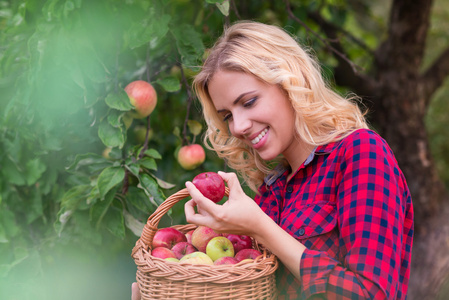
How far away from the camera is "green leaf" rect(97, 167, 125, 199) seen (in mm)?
1496

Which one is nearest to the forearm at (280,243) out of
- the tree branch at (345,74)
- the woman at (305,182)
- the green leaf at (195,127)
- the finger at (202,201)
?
the woman at (305,182)

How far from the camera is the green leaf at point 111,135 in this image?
1.54 m

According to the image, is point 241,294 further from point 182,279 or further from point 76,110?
point 76,110

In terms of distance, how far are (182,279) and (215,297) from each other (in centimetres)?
8

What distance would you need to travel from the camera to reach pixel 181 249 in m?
1.18

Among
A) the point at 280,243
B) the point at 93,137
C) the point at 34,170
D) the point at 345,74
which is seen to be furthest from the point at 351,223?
the point at 345,74

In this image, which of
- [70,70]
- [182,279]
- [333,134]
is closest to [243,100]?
[333,134]

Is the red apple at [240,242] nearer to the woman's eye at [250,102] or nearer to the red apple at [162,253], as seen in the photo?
the red apple at [162,253]

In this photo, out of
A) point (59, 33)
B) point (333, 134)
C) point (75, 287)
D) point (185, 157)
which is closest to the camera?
point (333, 134)

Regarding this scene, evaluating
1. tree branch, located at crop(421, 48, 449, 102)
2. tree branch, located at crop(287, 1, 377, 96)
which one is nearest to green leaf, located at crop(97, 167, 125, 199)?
tree branch, located at crop(287, 1, 377, 96)

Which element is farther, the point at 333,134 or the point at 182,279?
the point at 333,134

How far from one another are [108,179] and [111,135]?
15 centimetres

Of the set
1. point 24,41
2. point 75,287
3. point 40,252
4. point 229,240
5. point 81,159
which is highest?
point 24,41

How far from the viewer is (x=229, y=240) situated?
1.20 m
